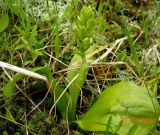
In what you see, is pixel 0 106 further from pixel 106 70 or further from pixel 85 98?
pixel 106 70

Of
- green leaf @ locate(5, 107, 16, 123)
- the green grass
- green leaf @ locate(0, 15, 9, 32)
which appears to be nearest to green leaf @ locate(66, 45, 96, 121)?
the green grass

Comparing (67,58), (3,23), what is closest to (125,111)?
(67,58)

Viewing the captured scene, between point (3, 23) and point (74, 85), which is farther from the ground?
point (3, 23)

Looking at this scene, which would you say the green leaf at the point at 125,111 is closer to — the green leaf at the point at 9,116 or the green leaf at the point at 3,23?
the green leaf at the point at 9,116

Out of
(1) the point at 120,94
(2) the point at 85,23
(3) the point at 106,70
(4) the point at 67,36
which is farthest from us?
(4) the point at 67,36

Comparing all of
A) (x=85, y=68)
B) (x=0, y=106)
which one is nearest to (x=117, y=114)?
(x=85, y=68)

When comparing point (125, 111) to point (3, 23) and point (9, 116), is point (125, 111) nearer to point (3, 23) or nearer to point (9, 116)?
point (9, 116)
